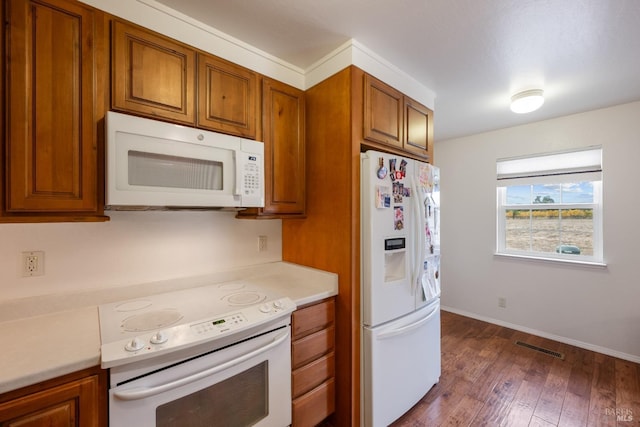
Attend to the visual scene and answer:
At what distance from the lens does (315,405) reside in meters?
1.60

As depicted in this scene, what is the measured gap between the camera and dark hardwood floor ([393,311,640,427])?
1800 millimetres

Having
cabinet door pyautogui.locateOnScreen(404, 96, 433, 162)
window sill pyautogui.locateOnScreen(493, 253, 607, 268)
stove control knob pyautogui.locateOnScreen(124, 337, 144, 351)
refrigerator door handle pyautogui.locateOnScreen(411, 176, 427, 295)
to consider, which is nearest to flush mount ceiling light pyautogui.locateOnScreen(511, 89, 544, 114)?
cabinet door pyautogui.locateOnScreen(404, 96, 433, 162)

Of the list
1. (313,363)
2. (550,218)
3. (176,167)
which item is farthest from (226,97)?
(550,218)

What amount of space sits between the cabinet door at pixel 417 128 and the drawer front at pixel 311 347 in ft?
4.62

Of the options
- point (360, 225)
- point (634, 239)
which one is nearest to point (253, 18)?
point (360, 225)

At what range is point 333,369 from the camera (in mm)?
1718

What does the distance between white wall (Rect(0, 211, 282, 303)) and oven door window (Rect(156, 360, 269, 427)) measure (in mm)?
753

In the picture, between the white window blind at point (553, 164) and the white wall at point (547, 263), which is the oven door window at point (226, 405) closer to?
the white wall at point (547, 263)

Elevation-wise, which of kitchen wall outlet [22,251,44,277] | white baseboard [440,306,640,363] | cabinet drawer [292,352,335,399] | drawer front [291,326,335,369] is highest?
kitchen wall outlet [22,251,44,277]

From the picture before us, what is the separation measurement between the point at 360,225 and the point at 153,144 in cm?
116

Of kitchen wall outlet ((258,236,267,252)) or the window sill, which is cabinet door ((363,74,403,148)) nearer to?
A: kitchen wall outlet ((258,236,267,252))

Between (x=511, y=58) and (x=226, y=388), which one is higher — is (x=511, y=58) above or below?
above

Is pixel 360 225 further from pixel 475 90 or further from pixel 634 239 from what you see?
pixel 634 239

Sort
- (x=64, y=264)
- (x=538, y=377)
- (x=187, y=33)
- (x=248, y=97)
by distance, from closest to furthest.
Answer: (x=64, y=264) → (x=187, y=33) → (x=248, y=97) → (x=538, y=377)
